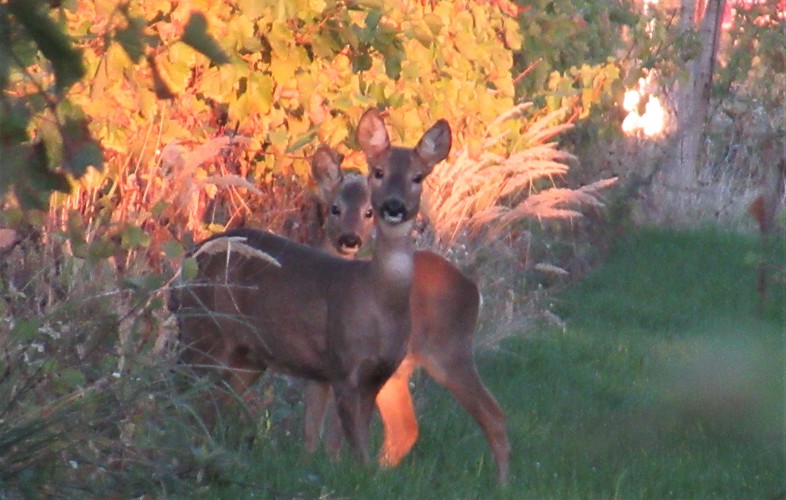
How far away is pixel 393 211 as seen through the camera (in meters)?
7.84

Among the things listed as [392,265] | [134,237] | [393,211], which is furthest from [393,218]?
[134,237]

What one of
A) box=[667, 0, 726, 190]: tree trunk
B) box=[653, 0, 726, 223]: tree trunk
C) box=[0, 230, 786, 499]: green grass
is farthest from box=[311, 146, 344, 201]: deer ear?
box=[667, 0, 726, 190]: tree trunk

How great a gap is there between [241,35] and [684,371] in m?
3.82

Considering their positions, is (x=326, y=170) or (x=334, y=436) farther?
(x=326, y=170)

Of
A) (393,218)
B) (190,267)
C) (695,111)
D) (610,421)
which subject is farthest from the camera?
(695,111)

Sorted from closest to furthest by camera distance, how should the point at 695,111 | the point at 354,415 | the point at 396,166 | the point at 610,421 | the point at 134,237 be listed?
the point at 134,237 < the point at 354,415 < the point at 396,166 < the point at 610,421 < the point at 695,111

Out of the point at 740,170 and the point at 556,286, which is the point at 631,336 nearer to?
the point at 556,286

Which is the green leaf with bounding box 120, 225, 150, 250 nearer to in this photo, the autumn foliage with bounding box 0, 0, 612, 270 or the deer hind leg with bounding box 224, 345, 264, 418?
the autumn foliage with bounding box 0, 0, 612, 270

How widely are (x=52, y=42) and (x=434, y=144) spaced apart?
5.44 m

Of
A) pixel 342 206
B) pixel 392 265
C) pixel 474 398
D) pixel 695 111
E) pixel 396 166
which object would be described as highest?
pixel 396 166

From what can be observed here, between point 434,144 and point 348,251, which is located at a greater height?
point 434,144

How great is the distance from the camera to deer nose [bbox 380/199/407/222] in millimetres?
7824

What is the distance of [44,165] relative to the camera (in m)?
3.04

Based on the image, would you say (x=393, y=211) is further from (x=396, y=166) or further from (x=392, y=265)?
(x=396, y=166)
